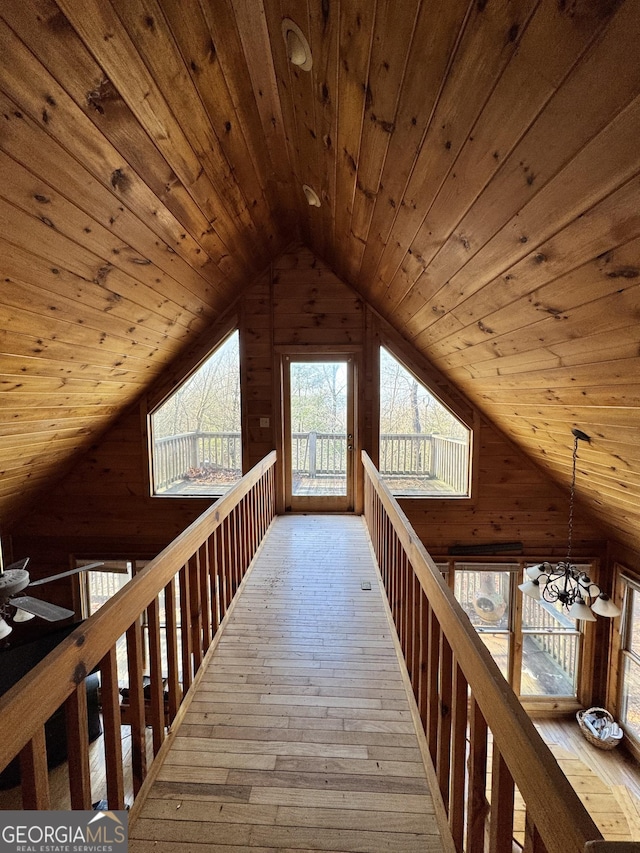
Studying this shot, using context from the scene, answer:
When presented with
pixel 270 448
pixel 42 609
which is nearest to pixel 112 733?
pixel 42 609

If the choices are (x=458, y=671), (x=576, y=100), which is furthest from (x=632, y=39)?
(x=458, y=671)

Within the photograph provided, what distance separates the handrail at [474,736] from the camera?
68 cm

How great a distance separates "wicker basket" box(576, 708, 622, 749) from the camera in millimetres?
4188

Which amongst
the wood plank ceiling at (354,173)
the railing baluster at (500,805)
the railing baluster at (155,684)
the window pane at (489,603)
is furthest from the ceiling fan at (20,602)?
the window pane at (489,603)

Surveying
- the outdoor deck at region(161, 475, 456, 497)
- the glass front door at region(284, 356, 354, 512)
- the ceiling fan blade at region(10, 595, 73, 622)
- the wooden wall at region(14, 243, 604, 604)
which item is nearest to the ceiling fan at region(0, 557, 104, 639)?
the ceiling fan blade at region(10, 595, 73, 622)

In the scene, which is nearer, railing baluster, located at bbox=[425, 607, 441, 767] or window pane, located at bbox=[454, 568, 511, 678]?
railing baluster, located at bbox=[425, 607, 441, 767]

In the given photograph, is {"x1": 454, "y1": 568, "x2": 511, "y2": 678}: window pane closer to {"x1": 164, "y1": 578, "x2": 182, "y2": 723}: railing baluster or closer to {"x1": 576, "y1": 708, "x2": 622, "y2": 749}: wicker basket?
{"x1": 576, "y1": 708, "x2": 622, "y2": 749}: wicker basket

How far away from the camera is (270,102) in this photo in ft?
6.66

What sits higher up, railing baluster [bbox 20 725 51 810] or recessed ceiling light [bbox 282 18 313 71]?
recessed ceiling light [bbox 282 18 313 71]

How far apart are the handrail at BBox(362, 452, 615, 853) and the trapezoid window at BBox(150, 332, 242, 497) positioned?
321cm

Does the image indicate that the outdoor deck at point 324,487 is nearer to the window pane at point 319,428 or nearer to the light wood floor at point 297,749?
the window pane at point 319,428

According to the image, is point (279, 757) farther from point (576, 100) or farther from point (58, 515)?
point (58, 515)

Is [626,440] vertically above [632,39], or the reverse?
[632,39]

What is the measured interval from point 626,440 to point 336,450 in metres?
2.93
